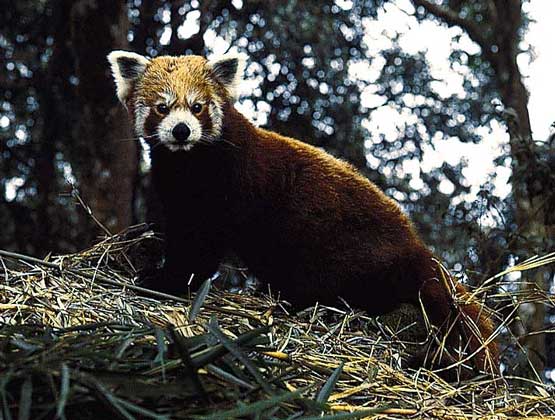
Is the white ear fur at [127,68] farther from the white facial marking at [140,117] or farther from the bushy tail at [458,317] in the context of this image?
the bushy tail at [458,317]

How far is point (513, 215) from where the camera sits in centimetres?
593

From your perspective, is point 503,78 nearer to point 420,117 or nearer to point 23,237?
point 420,117

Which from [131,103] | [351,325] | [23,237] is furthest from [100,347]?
[23,237]

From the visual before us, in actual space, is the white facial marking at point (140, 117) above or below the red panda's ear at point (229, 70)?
below

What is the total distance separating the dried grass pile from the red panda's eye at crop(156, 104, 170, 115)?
2.18 ft

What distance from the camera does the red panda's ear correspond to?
11.5ft

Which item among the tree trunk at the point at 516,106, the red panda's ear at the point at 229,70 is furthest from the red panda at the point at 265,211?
the tree trunk at the point at 516,106

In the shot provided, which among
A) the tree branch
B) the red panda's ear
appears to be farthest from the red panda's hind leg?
the tree branch

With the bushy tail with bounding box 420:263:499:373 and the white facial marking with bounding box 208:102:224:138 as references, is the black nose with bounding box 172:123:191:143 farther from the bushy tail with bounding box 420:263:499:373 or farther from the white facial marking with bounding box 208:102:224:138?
the bushy tail with bounding box 420:263:499:373

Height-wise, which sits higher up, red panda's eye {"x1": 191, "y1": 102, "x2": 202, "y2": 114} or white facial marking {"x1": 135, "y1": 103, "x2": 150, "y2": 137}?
red panda's eye {"x1": 191, "y1": 102, "x2": 202, "y2": 114}

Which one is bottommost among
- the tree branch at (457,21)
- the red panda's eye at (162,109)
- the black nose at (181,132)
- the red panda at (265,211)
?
the red panda at (265,211)

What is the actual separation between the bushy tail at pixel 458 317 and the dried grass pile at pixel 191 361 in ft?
0.60

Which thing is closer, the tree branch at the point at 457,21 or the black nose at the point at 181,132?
the black nose at the point at 181,132

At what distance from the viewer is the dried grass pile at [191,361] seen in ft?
4.63
